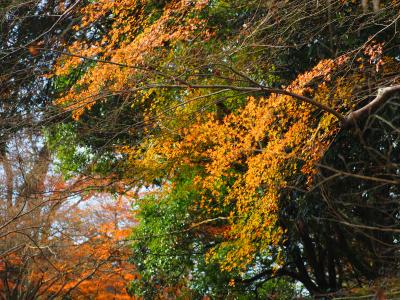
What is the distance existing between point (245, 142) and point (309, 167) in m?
1.08

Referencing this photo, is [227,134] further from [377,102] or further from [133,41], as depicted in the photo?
Answer: [377,102]

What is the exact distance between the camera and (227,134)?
817 cm

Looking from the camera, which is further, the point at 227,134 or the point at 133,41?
the point at 133,41

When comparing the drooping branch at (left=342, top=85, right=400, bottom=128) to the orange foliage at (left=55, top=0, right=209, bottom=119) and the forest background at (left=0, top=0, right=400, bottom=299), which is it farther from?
the orange foliage at (left=55, top=0, right=209, bottom=119)

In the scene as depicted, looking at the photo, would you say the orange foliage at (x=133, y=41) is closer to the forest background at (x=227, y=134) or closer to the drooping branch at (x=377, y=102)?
the forest background at (x=227, y=134)

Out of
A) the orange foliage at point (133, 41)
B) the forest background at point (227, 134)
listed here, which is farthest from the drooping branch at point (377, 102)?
the orange foliage at point (133, 41)

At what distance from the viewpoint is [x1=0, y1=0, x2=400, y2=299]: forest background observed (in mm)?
6953

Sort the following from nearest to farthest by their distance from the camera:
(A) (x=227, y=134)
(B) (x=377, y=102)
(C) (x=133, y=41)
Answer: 1. (B) (x=377, y=102)
2. (A) (x=227, y=134)
3. (C) (x=133, y=41)

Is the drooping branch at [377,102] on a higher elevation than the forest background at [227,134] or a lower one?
lower

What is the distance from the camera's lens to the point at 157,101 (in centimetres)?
916

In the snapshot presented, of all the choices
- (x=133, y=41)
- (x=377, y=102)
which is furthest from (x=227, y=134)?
(x=377, y=102)

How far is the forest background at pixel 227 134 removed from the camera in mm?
6953

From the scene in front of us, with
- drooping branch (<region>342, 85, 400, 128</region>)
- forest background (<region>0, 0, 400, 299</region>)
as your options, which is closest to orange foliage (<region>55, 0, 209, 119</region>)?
forest background (<region>0, 0, 400, 299</region>)

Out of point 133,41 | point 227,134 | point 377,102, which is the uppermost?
point 133,41
